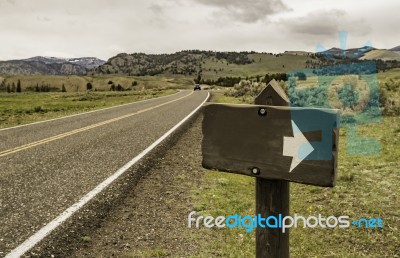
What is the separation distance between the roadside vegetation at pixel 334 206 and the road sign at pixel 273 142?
2.18 meters

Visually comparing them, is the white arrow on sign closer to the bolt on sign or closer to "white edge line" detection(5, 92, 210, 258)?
the bolt on sign

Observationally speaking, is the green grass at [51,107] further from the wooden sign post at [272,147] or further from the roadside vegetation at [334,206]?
the wooden sign post at [272,147]

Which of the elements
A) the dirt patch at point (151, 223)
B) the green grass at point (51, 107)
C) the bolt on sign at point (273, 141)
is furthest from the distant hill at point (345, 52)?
the green grass at point (51, 107)

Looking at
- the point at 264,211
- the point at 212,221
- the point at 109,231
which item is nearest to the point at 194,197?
the point at 212,221

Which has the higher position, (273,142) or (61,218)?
(273,142)

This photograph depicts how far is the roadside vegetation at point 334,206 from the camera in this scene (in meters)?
4.27

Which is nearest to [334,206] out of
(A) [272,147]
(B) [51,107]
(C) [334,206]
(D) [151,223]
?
(C) [334,206]

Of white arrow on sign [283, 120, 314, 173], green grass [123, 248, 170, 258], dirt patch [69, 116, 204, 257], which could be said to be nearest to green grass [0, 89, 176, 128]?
dirt patch [69, 116, 204, 257]

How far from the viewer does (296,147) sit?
6.86 ft

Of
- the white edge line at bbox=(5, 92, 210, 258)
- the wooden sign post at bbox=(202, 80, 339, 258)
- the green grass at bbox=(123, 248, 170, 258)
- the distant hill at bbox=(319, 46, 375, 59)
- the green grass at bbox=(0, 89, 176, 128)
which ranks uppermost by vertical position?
the distant hill at bbox=(319, 46, 375, 59)

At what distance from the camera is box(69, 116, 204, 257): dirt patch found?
4.20 m

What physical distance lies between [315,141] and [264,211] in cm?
64

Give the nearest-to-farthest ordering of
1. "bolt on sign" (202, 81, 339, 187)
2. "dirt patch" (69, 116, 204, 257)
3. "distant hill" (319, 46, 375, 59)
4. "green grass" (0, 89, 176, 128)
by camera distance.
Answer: "bolt on sign" (202, 81, 339, 187), "distant hill" (319, 46, 375, 59), "dirt patch" (69, 116, 204, 257), "green grass" (0, 89, 176, 128)

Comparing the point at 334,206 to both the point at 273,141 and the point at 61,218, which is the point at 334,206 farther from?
the point at 61,218
